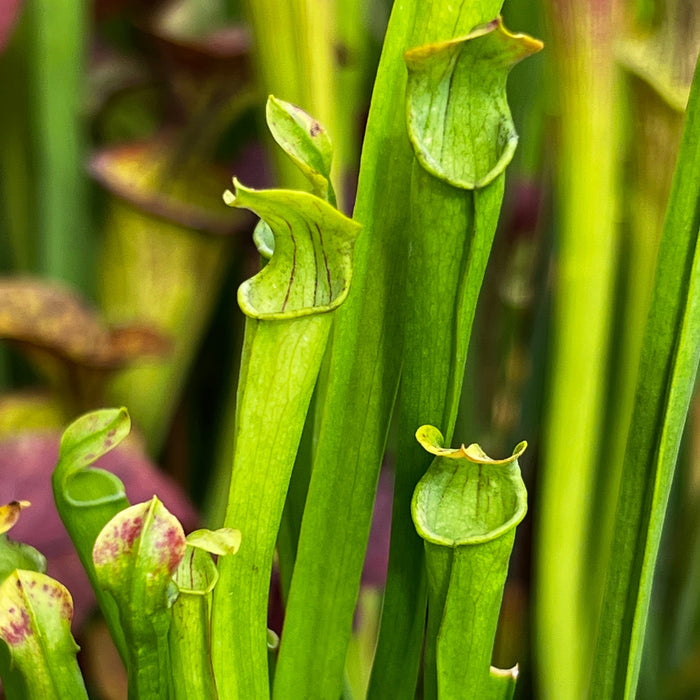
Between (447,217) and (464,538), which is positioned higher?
(447,217)

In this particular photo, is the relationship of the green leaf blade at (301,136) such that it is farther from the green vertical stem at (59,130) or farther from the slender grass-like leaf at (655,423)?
the green vertical stem at (59,130)

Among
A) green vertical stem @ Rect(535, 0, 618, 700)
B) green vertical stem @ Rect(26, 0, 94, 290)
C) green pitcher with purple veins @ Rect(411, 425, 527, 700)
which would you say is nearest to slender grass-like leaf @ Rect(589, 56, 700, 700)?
green pitcher with purple veins @ Rect(411, 425, 527, 700)

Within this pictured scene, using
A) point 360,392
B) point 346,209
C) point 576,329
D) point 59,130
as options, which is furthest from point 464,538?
point 59,130

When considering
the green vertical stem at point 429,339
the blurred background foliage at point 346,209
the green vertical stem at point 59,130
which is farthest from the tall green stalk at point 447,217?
the green vertical stem at point 59,130

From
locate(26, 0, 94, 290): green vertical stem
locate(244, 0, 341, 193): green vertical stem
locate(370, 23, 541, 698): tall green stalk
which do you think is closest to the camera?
locate(370, 23, 541, 698): tall green stalk

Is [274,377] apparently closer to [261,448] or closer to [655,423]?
[261,448]

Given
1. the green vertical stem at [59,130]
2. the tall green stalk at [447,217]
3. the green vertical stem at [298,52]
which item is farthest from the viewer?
the green vertical stem at [59,130]

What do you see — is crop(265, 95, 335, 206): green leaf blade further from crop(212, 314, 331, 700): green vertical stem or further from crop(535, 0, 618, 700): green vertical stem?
crop(535, 0, 618, 700): green vertical stem
